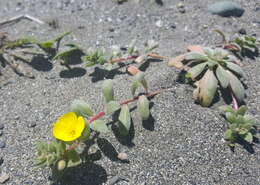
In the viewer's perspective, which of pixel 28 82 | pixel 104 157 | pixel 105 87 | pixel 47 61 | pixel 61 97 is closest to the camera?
pixel 104 157

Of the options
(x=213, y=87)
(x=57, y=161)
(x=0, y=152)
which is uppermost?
(x=213, y=87)

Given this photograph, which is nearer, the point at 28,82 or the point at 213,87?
the point at 213,87

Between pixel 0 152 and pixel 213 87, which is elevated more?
pixel 213 87

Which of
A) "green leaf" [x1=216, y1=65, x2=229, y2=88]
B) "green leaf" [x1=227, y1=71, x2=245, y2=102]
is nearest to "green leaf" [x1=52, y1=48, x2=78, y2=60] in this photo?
"green leaf" [x1=216, y1=65, x2=229, y2=88]

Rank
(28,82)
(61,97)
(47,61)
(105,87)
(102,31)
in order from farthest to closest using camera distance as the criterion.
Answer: (102,31), (47,61), (28,82), (61,97), (105,87)

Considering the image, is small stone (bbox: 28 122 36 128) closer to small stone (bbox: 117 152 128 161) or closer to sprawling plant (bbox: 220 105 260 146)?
small stone (bbox: 117 152 128 161)

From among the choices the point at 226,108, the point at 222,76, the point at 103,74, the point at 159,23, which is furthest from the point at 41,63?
the point at 226,108

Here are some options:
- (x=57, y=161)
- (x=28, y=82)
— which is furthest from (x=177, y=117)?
(x=28, y=82)

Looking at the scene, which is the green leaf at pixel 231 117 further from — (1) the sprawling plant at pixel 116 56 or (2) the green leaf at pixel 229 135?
(1) the sprawling plant at pixel 116 56

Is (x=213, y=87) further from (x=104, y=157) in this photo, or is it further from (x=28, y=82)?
(x=28, y=82)
